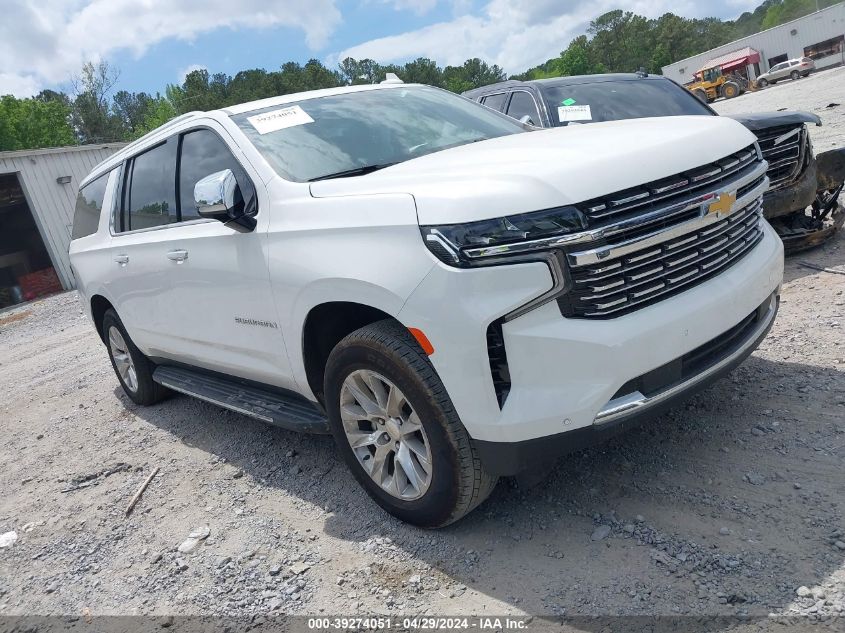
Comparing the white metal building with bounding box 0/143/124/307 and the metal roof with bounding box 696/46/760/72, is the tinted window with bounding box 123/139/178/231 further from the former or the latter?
the metal roof with bounding box 696/46/760/72

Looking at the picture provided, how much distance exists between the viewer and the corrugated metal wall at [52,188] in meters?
20.2

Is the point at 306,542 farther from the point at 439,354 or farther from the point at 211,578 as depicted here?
the point at 439,354

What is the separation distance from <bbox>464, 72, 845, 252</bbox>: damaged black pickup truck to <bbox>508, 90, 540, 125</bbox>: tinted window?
0.04 ft

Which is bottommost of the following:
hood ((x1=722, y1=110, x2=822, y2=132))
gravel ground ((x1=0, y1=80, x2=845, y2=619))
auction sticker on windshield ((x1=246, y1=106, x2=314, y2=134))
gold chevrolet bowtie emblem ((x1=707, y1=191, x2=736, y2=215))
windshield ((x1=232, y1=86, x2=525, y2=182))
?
gravel ground ((x1=0, y1=80, x2=845, y2=619))

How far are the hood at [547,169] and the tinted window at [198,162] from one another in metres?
0.76

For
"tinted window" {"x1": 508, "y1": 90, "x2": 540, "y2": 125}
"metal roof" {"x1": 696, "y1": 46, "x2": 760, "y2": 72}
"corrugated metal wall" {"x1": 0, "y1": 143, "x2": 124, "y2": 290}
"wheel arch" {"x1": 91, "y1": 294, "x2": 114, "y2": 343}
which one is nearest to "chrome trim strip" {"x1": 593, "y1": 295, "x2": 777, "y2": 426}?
"tinted window" {"x1": 508, "y1": 90, "x2": 540, "y2": 125}

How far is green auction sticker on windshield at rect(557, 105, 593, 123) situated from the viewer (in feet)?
20.4

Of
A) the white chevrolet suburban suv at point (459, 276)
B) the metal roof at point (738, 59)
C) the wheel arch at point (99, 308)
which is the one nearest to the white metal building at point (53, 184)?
the wheel arch at point (99, 308)

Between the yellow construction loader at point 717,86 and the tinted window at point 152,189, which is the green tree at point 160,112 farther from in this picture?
the tinted window at point 152,189

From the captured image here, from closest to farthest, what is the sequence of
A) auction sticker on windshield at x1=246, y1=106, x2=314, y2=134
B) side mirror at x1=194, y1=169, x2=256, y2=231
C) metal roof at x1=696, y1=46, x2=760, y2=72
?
side mirror at x1=194, y1=169, x2=256, y2=231
auction sticker on windshield at x1=246, y1=106, x2=314, y2=134
metal roof at x1=696, y1=46, x2=760, y2=72

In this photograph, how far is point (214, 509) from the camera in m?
3.77

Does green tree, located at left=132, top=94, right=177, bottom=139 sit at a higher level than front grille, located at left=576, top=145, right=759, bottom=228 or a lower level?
higher

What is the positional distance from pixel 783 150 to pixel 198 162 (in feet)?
14.5

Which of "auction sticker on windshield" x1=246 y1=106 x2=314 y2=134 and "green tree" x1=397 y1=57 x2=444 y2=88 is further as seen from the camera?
"green tree" x1=397 y1=57 x2=444 y2=88
